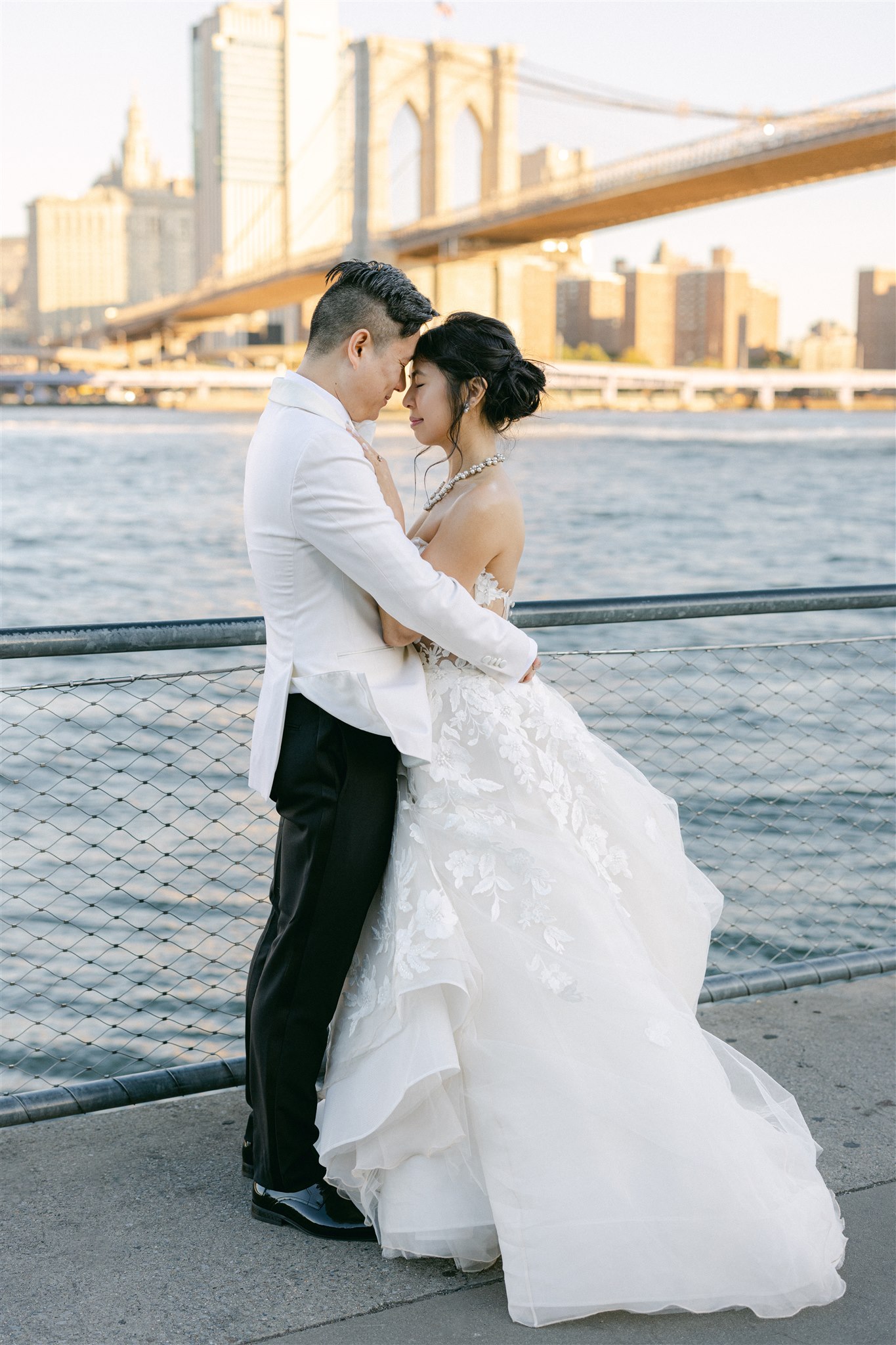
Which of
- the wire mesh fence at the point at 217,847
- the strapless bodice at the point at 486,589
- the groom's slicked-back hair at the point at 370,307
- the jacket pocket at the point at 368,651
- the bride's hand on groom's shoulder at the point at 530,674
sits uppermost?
the groom's slicked-back hair at the point at 370,307

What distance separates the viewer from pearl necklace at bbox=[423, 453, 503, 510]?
181 centimetres

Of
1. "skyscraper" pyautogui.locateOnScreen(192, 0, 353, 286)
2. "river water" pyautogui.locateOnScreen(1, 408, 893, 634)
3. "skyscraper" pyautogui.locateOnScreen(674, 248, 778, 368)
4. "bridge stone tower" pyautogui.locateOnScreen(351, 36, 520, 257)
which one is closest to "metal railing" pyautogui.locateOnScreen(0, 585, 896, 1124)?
"river water" pyautogui.locateOnScreen(1, 408, 893, 634)

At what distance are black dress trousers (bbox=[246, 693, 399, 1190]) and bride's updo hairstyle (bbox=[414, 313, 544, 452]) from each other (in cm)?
45

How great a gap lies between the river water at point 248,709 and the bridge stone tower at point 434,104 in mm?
7384

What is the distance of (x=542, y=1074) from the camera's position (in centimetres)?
164

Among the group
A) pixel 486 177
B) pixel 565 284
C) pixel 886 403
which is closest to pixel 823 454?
pixel 486 177

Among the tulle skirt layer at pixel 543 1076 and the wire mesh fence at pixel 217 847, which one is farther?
the wire mesh fence at pixel 217 847

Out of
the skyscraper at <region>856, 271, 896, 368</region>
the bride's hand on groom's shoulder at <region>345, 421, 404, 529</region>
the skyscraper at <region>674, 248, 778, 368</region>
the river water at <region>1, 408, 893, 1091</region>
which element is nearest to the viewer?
the bride's hand on groom's shoulder at <region>345, 421, 404, 529</region>

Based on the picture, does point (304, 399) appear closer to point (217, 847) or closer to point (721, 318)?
point (217, 847)

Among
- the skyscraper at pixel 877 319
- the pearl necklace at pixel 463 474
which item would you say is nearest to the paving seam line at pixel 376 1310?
the pearl necklace at pixel 463 474

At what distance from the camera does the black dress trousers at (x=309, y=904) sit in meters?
1.71

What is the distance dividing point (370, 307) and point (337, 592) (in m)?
0.34

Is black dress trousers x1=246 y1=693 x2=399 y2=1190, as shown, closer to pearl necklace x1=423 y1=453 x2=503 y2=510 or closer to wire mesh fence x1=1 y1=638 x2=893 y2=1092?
pearl necklace x1=423 y1=453 x2=503 y2=510

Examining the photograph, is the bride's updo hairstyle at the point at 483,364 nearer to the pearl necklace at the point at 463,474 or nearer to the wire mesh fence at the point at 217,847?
the pearl necklace at the point at 463,474
